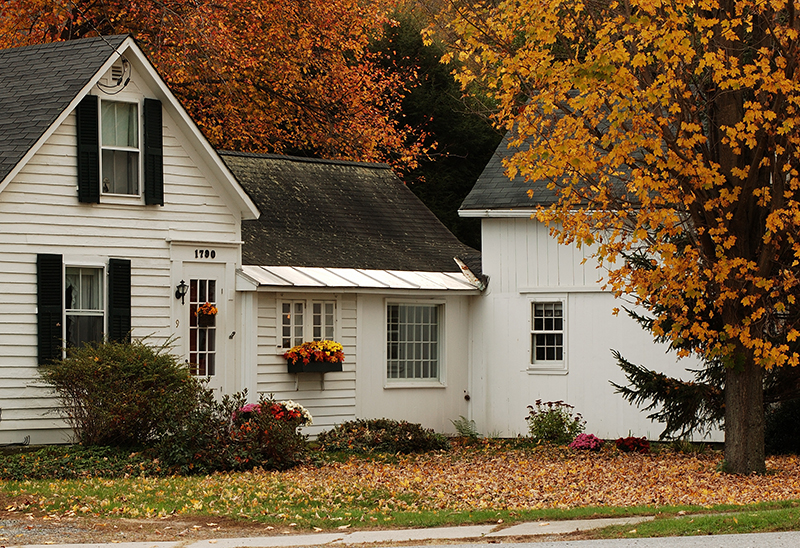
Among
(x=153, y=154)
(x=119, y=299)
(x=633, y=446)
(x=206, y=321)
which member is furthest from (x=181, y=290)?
(x=633, y=446)

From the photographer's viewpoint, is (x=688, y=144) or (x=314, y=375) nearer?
(x=688, y=144)

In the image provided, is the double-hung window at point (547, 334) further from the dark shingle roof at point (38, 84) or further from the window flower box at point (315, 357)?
the dark shingle roof at point (38, 84)

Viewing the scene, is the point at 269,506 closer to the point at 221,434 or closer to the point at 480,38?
the point at 221,434

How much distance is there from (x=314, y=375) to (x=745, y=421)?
7630 millimetres

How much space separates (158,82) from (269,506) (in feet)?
26.3

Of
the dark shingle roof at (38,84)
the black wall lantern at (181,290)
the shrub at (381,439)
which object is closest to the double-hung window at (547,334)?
the shrub at (381,439)

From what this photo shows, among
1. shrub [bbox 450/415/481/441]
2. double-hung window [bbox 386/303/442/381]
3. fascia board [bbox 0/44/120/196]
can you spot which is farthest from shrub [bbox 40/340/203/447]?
shrub [bbox 450/415/481/441]

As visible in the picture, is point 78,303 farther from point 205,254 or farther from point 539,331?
point 539,331

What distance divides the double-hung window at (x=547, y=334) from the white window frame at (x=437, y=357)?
1747mm

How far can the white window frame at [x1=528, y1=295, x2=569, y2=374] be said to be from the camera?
2042cm

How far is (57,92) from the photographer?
648 inches

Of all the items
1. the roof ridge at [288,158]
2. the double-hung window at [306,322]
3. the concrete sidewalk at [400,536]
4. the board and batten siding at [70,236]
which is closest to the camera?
the concrete sidewalk at [400,536]

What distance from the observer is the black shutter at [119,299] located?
16.7m

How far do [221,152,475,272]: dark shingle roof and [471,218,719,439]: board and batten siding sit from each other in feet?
4.48
